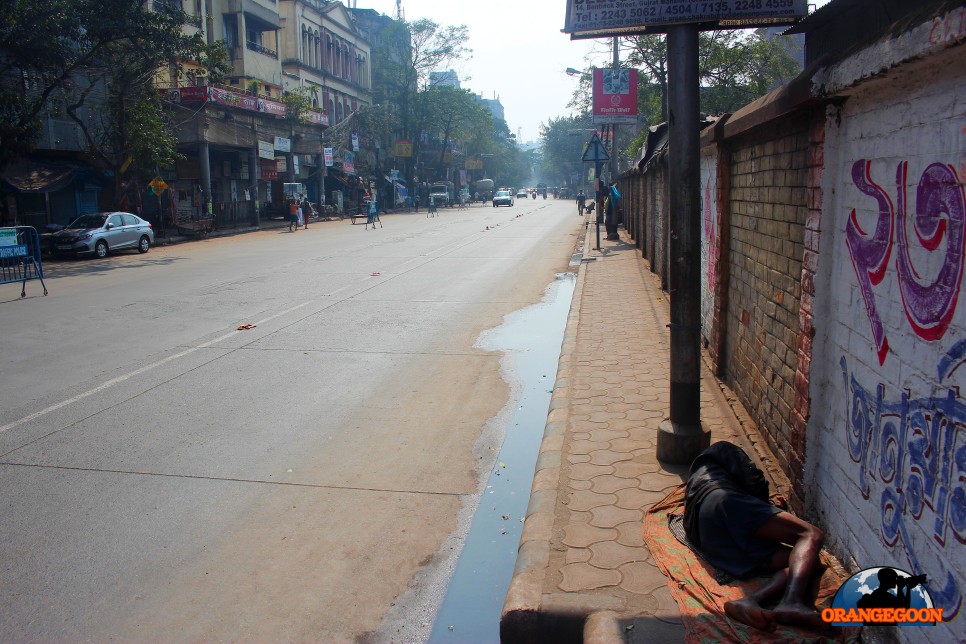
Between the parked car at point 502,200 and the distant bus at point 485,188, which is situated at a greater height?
the distant bus at point 485,188

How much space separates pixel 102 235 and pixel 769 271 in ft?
79.7

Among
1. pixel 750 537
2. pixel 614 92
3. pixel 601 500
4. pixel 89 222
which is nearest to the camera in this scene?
pixel 750 537

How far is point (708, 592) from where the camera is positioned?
12.3 ft

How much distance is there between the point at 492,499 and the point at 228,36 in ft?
144

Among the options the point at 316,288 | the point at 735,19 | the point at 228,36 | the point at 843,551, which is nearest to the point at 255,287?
the point at 316,288

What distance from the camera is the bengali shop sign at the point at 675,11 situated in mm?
4922

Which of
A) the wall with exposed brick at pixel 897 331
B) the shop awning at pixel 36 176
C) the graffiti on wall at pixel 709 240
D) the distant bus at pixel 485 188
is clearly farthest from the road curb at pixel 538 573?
the distant bus at pixel 485 188

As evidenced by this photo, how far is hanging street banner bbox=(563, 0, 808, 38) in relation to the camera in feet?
16.2

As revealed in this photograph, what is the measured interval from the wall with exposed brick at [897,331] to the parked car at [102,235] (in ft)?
81.7

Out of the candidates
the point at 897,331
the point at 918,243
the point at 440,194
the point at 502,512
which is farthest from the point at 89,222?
the point at 440,194

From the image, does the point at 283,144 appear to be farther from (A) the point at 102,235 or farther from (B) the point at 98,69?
(A) the point at 102,235

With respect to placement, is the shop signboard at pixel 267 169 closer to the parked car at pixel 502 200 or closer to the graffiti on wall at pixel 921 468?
the parked car at pixel 502 200

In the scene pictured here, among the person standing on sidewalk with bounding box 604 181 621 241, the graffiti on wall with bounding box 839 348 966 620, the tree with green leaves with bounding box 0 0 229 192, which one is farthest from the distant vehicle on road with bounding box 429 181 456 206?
the graffiti on wall with bounding box 839 348 966 620

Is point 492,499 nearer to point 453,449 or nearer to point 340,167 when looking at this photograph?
point 453,449
